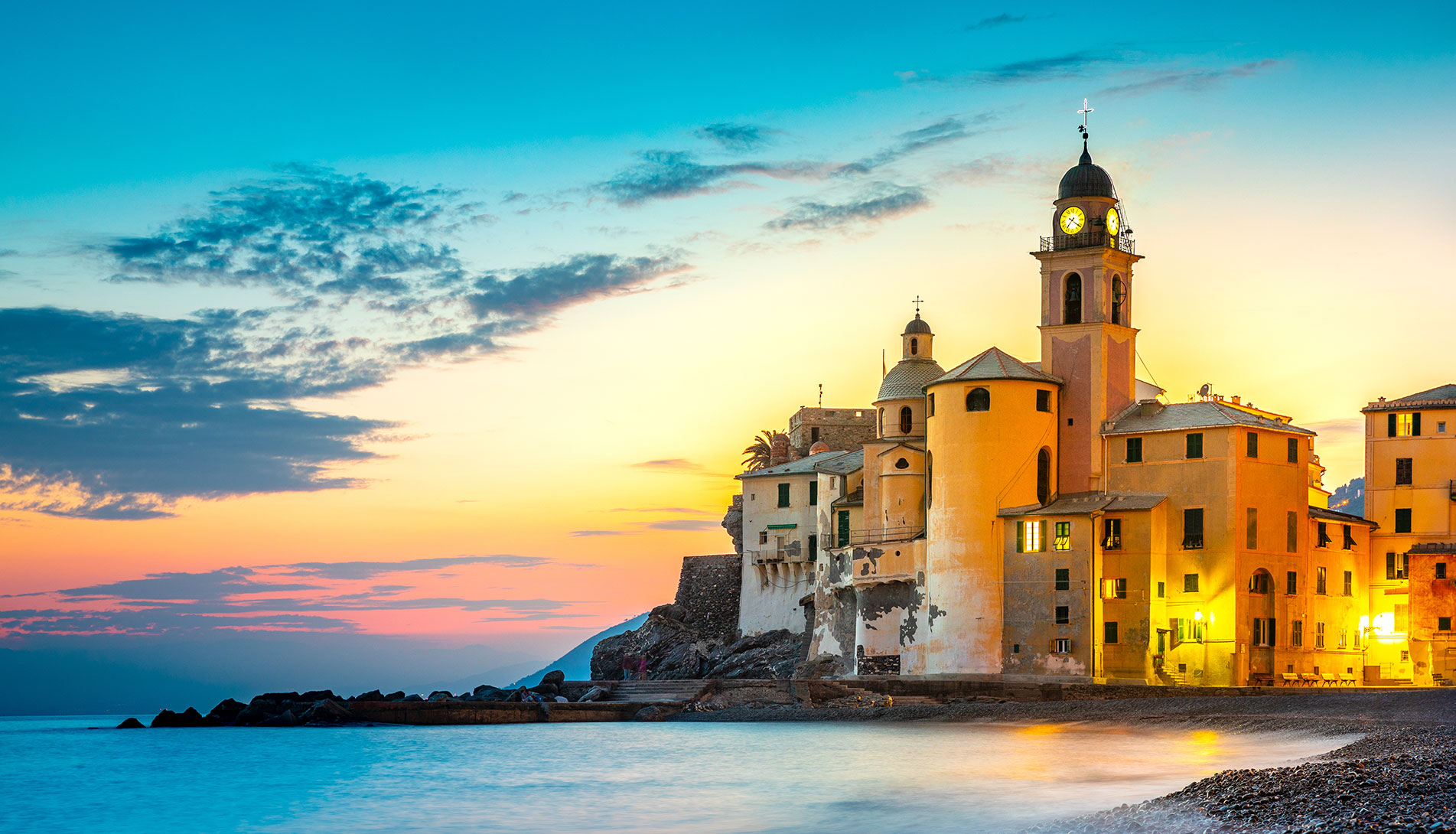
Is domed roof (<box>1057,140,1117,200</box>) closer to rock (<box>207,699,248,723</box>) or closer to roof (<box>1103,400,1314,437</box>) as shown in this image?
roof (<box>1103,400,1314,437</box>)

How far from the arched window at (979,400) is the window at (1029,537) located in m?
4.77

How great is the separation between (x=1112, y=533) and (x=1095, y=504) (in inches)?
52.7

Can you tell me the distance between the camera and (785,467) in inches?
3041

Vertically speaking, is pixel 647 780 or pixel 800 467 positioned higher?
pixel 800 467

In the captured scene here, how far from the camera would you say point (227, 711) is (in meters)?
74.7

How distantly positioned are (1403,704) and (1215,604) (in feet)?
47.2

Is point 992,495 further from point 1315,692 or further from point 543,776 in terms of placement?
point 543,776

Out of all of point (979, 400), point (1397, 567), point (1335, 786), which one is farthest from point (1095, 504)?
point (1335, 786)

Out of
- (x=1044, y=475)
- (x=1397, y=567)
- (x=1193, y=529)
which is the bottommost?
(x=1397, y=567)

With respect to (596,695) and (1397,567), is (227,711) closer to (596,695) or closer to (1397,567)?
(596,695)

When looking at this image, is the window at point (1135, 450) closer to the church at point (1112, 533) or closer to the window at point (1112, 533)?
the church at point (1112, 533)

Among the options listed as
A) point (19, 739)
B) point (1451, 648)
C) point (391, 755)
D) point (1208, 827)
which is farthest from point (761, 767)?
point (19, 739)

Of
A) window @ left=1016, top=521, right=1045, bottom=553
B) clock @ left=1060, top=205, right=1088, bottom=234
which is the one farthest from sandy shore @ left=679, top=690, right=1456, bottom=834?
clock @ left=1060, top=205, right=1088, bottom=234

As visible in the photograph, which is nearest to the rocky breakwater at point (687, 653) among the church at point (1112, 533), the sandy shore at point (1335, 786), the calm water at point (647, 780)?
the church at point (1112, 533)
